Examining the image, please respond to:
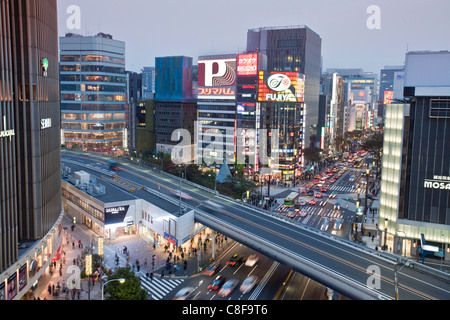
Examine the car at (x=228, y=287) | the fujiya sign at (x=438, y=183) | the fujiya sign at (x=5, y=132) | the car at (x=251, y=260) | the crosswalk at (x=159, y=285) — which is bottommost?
the crosswalk at (x=159, y=285)

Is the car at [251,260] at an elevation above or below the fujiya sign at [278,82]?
below

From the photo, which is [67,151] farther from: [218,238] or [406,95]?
[406,95]

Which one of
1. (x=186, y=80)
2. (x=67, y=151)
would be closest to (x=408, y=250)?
(x=67, y=151)

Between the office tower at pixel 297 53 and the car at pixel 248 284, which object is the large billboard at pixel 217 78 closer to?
the office tower at pixel 297 53

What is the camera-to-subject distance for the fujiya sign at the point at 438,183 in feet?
149

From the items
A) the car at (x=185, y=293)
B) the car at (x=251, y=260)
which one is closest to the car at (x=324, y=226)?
the car at (x=251, y=260)

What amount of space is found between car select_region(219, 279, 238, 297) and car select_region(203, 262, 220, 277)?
10.3 feet

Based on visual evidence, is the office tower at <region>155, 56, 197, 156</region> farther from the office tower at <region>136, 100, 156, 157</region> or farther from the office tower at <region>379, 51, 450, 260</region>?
the office tower at <region>379, 51, 450, 260</region>

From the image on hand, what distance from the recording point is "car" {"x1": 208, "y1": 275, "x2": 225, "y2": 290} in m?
37.8

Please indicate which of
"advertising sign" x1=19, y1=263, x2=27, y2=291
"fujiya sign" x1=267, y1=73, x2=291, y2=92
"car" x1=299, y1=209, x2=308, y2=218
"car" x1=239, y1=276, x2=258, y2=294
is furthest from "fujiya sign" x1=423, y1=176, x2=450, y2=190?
"fujiya sign" x1=267, y1=73, x2=291, y2=92

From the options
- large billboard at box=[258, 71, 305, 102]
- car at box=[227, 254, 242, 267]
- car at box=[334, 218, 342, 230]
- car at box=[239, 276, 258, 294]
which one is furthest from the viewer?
large billboard at box=[258, 71, 305, 102]

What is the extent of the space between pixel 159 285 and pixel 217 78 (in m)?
70.0

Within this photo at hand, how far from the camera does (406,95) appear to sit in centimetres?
4762

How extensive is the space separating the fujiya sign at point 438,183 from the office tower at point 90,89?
99488 millimetres
